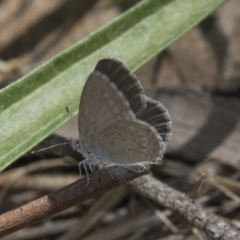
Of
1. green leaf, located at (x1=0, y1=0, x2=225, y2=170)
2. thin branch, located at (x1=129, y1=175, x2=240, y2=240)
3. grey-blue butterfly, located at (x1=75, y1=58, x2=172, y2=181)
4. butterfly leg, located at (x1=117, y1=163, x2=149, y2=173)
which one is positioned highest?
green leaf, located at (x1=0, y1=0, x2=225, y2=170)

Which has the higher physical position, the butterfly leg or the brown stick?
the brown stick

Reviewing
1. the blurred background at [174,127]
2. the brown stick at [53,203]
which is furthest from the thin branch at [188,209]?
the brown stick at [53,203]

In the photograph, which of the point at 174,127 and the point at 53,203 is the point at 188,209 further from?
the point at 174,127

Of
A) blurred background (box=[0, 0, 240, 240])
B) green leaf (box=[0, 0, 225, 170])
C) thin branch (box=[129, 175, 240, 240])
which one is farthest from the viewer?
blurred background (box=[0, 0, 240, 240])

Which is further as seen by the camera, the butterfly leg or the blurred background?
the blurred background

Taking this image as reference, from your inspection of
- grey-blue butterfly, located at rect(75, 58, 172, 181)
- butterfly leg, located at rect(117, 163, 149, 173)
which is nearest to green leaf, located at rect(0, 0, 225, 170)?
grey-blue butterfly, located at rect(75, 58, 172, 181)

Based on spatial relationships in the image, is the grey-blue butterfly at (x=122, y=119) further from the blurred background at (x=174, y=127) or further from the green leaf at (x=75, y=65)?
the blurred background at (x=174, y=127)

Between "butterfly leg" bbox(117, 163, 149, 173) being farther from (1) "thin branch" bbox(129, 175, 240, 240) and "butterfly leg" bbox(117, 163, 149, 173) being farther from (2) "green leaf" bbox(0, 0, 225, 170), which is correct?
(2) "green leaf" bbox(0, 0, 225, 170)
